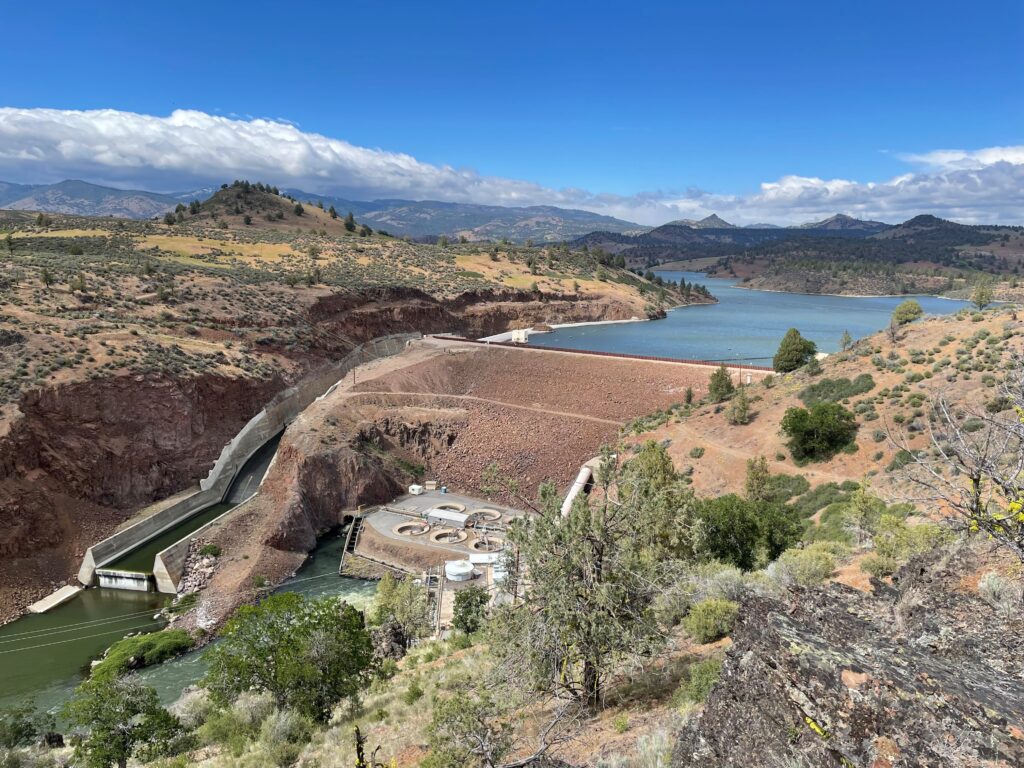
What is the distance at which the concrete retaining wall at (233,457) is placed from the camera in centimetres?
2586

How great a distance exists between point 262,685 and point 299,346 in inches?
1317

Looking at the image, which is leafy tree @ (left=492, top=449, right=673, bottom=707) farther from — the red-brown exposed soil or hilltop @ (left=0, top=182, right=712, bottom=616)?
hilltop @ (left=0, top=182, right=712, bottom=616)

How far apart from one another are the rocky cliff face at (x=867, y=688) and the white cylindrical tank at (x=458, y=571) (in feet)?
63.6

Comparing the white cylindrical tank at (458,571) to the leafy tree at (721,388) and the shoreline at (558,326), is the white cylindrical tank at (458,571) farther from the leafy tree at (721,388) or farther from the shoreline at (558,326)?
the shoreline at (558,326)

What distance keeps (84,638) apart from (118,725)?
487 inches

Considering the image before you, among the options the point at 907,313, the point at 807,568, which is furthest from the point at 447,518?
the point at 907,313

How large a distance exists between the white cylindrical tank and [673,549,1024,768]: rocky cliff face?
63.6ft

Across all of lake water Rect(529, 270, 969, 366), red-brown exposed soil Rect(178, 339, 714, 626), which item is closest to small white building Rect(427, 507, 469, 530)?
red-brown exposed soil Rect(178, 339, 714, 626)

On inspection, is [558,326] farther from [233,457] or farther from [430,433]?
[233,457]

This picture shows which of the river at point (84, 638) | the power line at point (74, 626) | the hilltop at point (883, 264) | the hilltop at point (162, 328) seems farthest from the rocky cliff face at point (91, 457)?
the hilltop at point (883, 264)

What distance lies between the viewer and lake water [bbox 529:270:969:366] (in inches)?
2199

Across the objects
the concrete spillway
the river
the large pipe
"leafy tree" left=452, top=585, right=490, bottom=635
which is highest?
the large pipe

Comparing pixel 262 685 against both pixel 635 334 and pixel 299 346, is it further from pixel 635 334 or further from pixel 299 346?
pixel 635 334

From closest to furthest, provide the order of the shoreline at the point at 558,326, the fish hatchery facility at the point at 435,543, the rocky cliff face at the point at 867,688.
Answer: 1. the rocky cliff face at the point at 867,688
2. the fish hatchery facility at the point at 435,543
3. the shoreline at the point at 558,326
